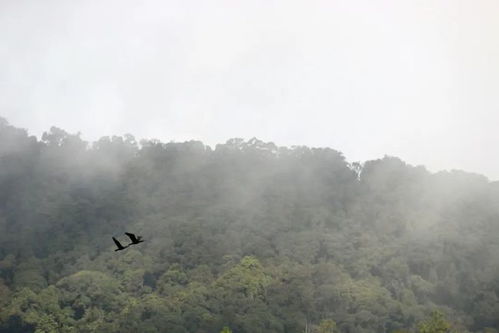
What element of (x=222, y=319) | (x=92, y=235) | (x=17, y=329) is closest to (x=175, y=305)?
(x=222, y=319)

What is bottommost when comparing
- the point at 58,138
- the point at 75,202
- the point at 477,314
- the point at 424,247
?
the point at 477,314

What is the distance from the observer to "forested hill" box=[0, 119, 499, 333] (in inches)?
3356

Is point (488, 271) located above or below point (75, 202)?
below

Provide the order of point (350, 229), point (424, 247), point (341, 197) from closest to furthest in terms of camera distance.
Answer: point (424, 247)
point (350, 229)
point (341, 197)

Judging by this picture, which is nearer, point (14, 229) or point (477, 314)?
point (477, 314)

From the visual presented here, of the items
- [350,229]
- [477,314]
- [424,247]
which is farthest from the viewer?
[350,229]

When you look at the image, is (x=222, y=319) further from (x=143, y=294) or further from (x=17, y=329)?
(x=17, y=329)

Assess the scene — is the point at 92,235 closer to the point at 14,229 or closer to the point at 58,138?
the point at 14,229

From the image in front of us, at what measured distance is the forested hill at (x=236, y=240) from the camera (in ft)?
280

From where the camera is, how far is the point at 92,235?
354 feet

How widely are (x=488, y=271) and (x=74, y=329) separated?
46425mm

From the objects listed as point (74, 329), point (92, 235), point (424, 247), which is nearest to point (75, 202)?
point (92, 235)

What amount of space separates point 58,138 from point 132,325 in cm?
5413

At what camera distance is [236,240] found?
4045 inches
